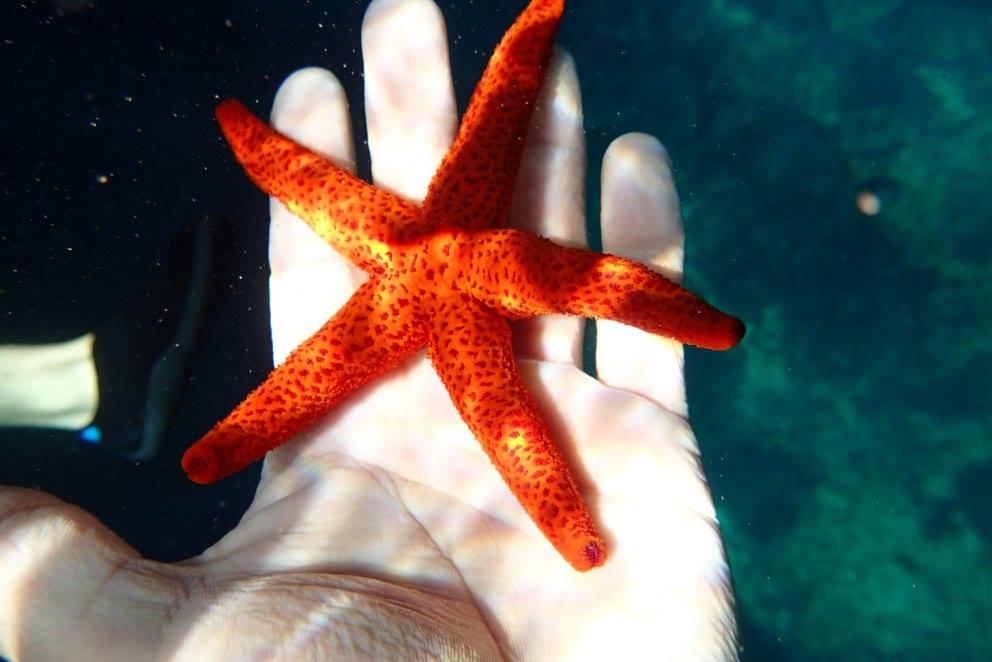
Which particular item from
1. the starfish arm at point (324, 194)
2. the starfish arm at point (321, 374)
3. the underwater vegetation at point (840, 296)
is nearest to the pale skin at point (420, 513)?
the starfish arm at point (321, 374)

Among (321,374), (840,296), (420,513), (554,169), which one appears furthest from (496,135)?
(840,296)

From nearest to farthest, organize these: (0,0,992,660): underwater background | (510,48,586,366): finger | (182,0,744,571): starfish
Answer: (182,0,744,571): starfish < (510,48,586,366): finger < (0,0,992,660): underwater background

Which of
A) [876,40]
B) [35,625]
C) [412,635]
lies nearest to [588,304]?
[412,635]

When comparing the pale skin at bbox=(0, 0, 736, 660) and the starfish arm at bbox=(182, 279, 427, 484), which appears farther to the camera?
the starfish arm at bbox=(182, 279, 427, 484)

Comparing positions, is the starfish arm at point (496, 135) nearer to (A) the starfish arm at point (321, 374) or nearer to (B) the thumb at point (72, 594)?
(A) the starfish arm at point (321, 374)

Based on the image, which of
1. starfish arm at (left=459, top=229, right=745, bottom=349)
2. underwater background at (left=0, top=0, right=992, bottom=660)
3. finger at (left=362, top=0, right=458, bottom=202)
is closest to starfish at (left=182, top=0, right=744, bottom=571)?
starfish arm at (left=459, top=229, right=745, bottom=349)

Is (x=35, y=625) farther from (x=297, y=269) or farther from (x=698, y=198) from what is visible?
(x=698, y=198)

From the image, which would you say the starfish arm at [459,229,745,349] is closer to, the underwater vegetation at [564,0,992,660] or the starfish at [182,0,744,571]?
the starfish at [182,0,744,571]
